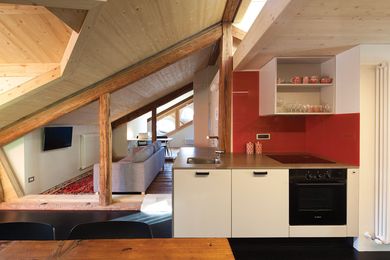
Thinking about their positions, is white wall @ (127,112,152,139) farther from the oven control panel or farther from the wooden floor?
the oven control panel

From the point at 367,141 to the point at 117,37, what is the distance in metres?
2.61

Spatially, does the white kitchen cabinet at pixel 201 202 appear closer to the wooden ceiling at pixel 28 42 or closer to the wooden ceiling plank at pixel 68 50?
the wooden ceiling plank at pixel 68 50

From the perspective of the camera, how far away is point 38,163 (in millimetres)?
4930

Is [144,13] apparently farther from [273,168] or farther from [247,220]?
[247,220]

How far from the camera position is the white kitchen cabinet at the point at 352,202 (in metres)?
2.54

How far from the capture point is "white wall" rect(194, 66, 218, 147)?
22.5 ft

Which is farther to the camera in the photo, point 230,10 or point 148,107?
point 148,107

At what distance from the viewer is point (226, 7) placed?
11.7ft

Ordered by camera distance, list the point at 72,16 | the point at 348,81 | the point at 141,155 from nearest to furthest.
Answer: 1. the point at 72,16
2. the point at 348,81
3. the point at 141,155

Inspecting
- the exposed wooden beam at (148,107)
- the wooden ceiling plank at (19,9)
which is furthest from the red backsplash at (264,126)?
the exposed wooden beam at (148,107)

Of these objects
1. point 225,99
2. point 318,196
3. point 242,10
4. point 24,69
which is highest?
point 242,10

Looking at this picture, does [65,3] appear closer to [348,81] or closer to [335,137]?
[348,81]

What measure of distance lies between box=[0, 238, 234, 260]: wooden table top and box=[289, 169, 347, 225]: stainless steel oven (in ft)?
5.09

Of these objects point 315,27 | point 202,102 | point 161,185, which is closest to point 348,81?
point 315,27
